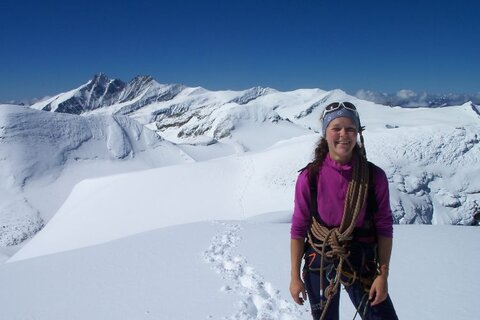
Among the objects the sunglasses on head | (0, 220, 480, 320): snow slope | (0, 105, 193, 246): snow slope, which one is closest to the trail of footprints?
(0, 220, 480, 320): snow slope

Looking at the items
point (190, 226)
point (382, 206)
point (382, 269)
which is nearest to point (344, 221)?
point (382, 206)

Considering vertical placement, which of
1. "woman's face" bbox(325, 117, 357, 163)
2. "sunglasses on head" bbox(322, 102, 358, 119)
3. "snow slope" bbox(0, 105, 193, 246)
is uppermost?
"sunglasses on head" bbox(322, 102, 358, 119)

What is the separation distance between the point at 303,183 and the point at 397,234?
6.88 meters

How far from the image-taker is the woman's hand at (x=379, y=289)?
296 centimetres

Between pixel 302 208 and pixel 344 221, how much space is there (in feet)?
1.23

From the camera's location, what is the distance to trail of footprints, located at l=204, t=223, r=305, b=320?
502cm

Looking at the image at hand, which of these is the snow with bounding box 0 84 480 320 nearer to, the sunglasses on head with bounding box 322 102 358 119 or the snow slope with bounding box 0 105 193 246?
the snow slope with bounding box 0 105 193 246

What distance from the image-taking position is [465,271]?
20.4 ft

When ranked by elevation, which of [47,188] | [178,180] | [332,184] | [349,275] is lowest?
[47,188]

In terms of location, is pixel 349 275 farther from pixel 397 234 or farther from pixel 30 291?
pixel 397 234

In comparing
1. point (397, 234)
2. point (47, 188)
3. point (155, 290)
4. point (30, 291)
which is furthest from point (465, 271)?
point (47, 188)

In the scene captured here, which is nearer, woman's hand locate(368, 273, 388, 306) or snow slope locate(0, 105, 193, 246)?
woman's hand locate(368, 273, 388, 306)

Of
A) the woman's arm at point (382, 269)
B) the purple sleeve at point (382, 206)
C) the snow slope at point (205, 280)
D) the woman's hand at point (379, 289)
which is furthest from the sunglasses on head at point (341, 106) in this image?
the snow slope at point (205, 280)

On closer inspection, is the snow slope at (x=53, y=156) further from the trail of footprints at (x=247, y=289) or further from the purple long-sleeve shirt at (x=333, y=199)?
the purple long-sleeve shirt at (x=333, y=199)
